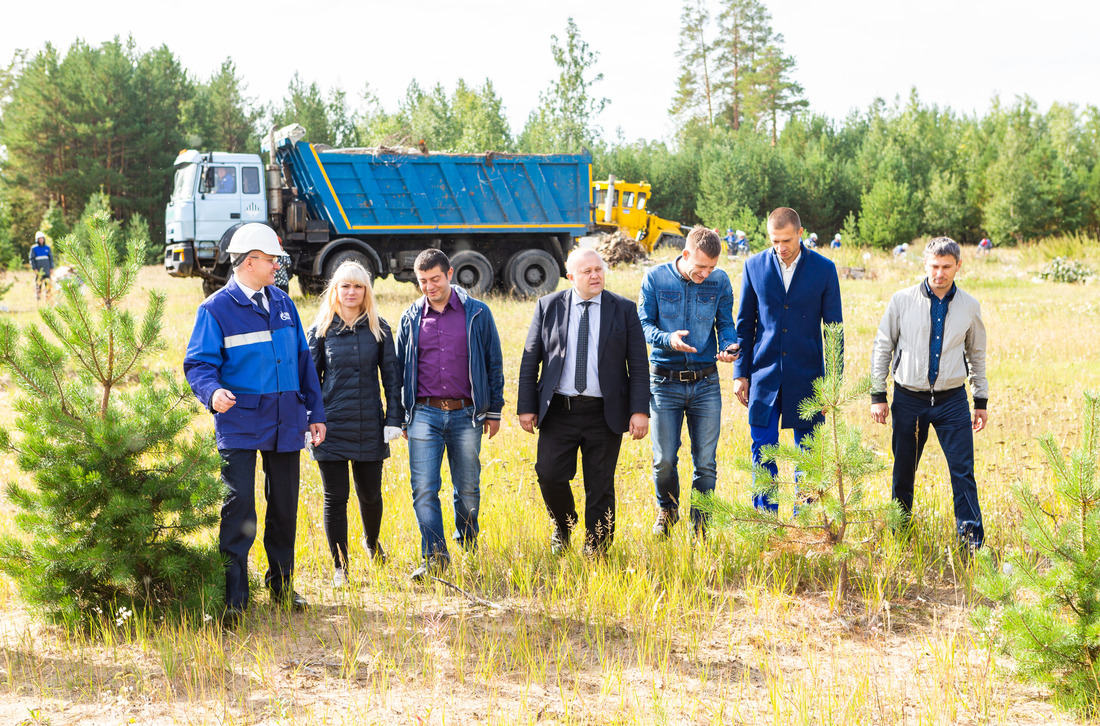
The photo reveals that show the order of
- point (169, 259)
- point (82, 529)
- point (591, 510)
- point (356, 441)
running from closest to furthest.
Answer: point (82, 529)
point (356, 441)
point (591, 510)
point (169, 259)

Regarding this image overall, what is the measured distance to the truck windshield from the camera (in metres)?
13.8

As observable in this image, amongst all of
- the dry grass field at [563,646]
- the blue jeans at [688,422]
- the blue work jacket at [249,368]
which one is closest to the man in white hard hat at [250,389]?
the blue work jacket at [249,368]

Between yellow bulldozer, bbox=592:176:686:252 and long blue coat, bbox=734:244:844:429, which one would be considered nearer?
long blue coat, bbox=734:244:844:429

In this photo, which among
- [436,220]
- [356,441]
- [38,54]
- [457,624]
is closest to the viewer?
[457,624]

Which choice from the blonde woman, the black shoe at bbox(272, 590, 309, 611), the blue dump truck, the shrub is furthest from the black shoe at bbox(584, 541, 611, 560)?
the shrub

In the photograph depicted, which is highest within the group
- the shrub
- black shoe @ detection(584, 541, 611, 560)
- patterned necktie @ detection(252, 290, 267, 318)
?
the shrub

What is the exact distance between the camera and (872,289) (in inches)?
664

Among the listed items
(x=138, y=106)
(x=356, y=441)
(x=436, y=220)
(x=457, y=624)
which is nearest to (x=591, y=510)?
(x=457, y=624)

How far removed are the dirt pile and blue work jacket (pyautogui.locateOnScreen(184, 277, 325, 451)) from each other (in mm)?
20777

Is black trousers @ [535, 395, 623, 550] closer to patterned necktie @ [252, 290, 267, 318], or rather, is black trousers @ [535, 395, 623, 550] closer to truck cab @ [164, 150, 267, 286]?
patterned necktie @ [252, 290, 267, 318]

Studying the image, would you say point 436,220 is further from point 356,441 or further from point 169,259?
point 356,441

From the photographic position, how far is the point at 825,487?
3.37m

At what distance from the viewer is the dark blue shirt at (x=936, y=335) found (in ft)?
13.3

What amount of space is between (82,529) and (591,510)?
7.45 ft
